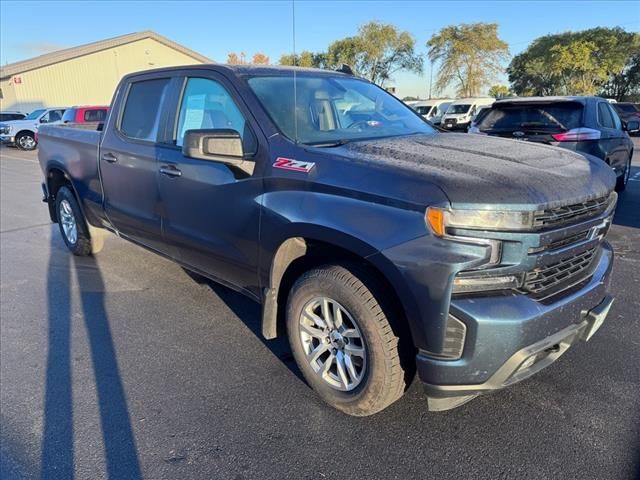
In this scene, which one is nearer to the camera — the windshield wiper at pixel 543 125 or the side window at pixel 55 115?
the windshield wiper at pixel 543 125

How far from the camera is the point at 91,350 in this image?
3.48 metres

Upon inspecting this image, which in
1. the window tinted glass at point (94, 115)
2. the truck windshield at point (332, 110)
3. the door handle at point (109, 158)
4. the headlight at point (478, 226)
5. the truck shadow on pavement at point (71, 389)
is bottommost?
the truck shadow on pavement at point (71, 389)

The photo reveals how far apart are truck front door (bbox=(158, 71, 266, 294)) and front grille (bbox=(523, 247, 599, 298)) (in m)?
1.54

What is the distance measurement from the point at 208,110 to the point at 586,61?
1909 inches

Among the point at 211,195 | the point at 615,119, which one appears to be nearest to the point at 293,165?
the point at 211,195

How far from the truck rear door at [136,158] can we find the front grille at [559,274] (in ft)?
9.02

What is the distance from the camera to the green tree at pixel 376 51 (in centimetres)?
4509

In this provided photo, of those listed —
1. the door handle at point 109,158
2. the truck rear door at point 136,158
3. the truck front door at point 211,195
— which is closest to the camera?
the truck front door at point 211,195

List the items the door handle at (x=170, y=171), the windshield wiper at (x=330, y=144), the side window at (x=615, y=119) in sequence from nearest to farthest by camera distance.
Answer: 1. the windshield wiper at (x=330, y=144)
2. the door handle at (x=170, y=171)
3. the side window at (x=615, y=119)

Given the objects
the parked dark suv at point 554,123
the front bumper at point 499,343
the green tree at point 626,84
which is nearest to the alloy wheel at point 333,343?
the front bumper at point 499,343

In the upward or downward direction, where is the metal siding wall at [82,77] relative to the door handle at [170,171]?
upward

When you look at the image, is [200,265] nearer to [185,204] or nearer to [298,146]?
[185,204]

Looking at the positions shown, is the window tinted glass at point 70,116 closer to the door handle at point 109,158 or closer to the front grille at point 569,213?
the door handle at point 109,158

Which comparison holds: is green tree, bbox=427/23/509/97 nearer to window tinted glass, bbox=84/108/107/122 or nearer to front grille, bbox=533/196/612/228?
window tinted glass, bbox=84/108/107/122
